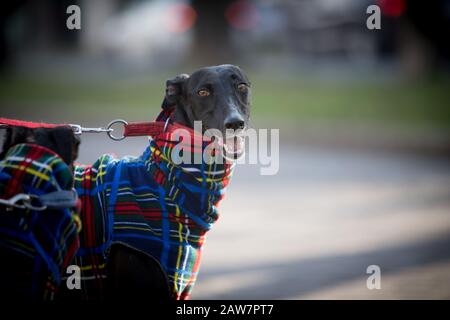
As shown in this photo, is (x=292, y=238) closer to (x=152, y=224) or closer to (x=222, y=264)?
(x=222, y=264)

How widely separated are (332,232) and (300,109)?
6.35m

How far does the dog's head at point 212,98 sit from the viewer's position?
3.33 metres

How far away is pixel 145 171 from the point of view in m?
3.21

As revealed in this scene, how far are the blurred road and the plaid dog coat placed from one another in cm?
161

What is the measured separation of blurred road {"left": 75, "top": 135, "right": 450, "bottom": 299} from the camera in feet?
16.3

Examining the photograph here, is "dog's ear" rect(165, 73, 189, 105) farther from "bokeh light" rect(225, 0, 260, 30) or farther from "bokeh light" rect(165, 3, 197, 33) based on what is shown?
"bokeh light" rect(165, 3, 197, 33)

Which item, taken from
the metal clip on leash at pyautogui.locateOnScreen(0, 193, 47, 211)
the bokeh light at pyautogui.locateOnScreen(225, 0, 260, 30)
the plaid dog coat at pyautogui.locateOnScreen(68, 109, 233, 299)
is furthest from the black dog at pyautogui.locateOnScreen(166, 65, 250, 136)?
the bokeh light at pyautogui.locateOnScreen(225, 0, 260, 30)

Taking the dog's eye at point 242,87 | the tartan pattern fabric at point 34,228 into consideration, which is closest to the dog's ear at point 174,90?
the dog's eye at point 242,87

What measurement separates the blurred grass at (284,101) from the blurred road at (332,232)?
207 cm

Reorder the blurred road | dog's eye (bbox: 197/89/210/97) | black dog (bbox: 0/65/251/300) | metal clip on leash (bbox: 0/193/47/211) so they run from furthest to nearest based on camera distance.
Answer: the blurred road, dog's eye (bbox: 197/89/210/97), black dog (bbox: 0/65/251/300), metal clip on leash (bbox: 0/193/47/211)

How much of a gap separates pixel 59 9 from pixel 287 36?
7980 mm

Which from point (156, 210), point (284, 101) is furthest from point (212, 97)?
point (284, 101)

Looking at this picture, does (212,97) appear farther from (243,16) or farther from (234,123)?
(243,16)

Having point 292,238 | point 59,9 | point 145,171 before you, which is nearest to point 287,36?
point 59,9
